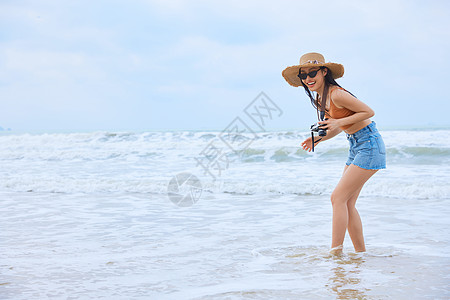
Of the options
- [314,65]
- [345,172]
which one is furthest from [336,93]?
[345,172]

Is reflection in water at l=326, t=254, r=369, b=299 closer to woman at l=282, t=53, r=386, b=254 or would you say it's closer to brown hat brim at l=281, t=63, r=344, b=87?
woman at l=282, t=53, r=386, b=254

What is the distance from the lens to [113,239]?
472 cm

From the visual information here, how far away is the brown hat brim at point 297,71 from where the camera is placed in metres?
3.29

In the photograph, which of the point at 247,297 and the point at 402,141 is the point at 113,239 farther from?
the point at 402,141

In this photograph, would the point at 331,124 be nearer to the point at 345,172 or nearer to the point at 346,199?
the point at 345,172

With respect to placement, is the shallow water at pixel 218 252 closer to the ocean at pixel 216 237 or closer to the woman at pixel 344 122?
the ocean at pixel 216 237

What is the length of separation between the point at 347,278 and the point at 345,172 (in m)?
0.84

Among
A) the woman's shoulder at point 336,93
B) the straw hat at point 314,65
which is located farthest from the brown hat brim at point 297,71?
the woman's shoulder at point 336,93

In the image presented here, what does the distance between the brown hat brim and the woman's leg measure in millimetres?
761

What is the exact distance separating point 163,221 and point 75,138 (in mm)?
20173

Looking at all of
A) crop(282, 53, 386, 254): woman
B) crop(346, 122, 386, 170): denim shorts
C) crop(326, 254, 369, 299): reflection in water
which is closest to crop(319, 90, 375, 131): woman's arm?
crop(282, 53, 386, 254): woman

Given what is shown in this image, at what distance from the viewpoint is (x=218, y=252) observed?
4.14m

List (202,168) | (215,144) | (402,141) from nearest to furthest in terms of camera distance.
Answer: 1. (202,168)
2. (402,141)
3. (215,144)

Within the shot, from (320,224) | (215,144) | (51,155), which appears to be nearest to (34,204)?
(320,224)
